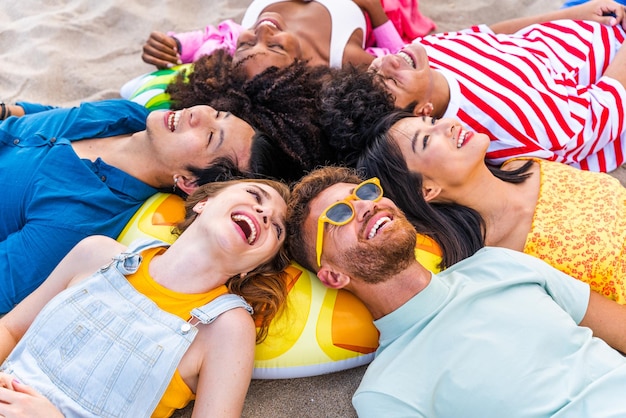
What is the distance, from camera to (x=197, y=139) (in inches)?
116

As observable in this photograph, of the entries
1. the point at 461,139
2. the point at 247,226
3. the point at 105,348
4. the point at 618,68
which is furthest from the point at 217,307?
the point at 618,68

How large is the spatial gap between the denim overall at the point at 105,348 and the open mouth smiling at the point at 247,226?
0.90ft

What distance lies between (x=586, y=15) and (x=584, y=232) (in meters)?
2.08

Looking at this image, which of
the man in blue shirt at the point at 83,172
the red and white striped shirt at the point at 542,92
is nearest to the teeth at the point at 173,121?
the man in blue shirt at the point at 83,172

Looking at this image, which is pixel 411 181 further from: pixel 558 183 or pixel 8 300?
pixel 8 300

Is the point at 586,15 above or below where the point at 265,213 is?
above

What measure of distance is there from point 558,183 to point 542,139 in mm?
451

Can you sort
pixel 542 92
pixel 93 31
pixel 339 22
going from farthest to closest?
pixel 93 31 → pixel 339 22 → pixel 542 92

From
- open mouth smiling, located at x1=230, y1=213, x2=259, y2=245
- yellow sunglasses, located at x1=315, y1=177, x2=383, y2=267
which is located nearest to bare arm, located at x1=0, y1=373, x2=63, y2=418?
open mouth smiling, located at x1=230, y1=213, x2=259, y2=245

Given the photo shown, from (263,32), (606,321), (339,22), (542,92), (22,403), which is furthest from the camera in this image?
(339,22)

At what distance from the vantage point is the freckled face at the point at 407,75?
3.31m

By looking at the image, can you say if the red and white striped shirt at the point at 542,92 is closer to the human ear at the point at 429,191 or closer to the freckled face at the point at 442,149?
the freckled face at the point at 442,149

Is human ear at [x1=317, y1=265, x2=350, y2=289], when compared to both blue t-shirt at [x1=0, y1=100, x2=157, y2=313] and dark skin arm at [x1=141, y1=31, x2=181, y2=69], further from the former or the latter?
dark skin arm at [x1=141, y1=31, x2=181, y2=69]

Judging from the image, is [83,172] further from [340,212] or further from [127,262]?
[340,212]
